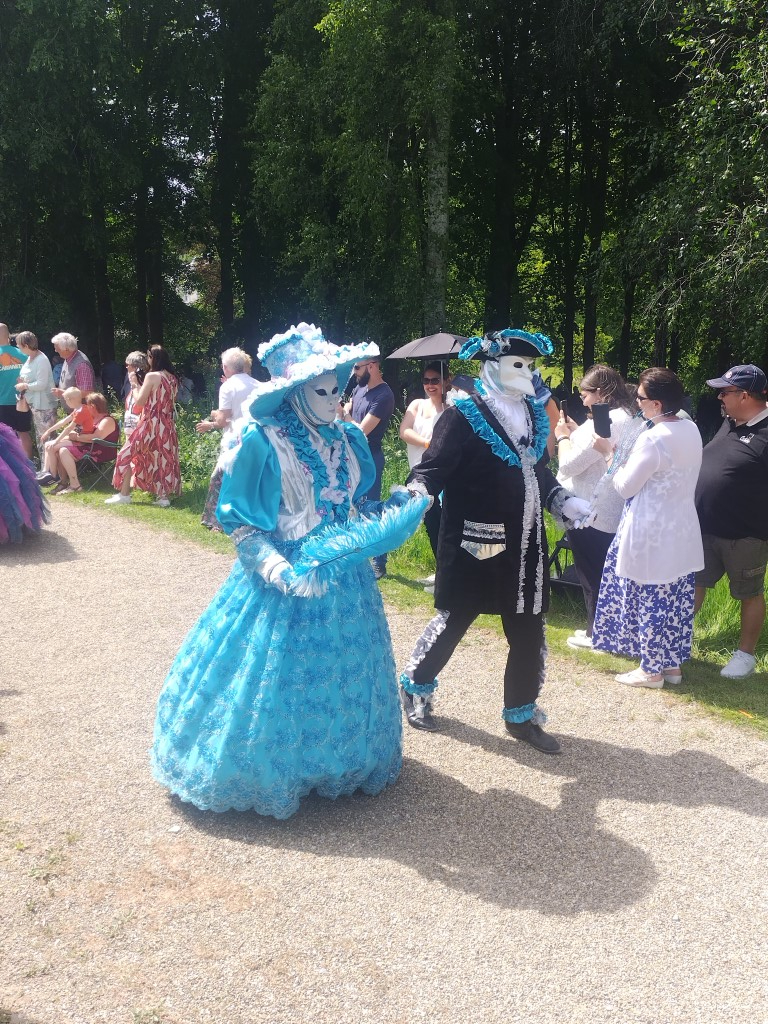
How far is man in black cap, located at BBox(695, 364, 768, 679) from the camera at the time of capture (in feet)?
17.3

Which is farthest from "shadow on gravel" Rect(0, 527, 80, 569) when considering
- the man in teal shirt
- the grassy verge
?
the man in teal shirt

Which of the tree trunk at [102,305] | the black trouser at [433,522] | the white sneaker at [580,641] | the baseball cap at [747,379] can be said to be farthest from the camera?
the tree trunk at [102,305]

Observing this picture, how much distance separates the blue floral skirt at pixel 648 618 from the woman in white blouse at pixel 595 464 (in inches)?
11.3

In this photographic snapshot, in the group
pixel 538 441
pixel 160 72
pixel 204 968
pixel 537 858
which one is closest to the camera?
pixel 204 968

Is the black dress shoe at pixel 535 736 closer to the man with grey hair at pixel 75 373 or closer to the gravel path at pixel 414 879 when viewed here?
the gravel path at pixel 414 879

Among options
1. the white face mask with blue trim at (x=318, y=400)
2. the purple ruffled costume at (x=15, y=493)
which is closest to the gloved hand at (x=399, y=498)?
the white face mask with blue trim at (x=318, y=400)

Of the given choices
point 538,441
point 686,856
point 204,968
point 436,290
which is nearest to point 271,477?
point 538,441

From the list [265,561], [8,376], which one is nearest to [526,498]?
[265,561]

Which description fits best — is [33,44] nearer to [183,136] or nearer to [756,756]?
[183,136]

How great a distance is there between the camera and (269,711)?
3629 millimetres

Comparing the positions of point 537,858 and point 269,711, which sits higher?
point 269,711

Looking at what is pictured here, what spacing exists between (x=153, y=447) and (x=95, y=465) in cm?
136

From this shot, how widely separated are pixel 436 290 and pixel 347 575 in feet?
46.4

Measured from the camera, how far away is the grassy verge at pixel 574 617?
521 centimetres
